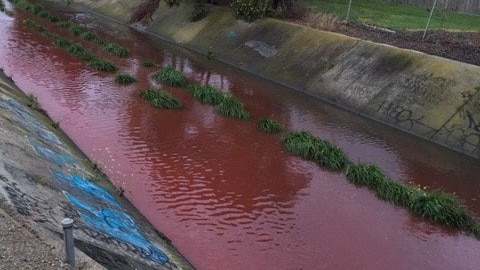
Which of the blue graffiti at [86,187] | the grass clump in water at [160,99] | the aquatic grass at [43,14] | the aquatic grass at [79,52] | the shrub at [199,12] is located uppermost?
the shrub at [199,12]

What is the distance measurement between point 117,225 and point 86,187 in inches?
63.7

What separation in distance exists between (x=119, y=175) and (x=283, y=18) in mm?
15720

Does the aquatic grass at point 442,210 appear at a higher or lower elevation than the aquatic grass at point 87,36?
higher

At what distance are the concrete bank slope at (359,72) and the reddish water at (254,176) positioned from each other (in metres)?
0.67

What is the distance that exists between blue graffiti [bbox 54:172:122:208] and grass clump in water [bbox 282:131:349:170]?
5.35 m

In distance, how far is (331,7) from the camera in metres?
29.8

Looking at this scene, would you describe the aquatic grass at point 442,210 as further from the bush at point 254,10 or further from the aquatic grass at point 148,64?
the bush at point 254,10

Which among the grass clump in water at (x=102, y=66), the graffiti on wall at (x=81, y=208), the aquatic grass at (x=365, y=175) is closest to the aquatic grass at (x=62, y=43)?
the grass clump in water at (x=102, y=66)

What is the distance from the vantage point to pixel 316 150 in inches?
499

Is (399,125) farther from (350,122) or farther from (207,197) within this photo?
(207,197)

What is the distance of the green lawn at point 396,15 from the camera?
991 inches

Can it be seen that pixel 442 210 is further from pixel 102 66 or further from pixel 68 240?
pixel 102 66

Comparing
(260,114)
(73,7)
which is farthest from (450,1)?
(73,7)

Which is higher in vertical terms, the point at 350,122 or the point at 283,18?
the point at 283,18
